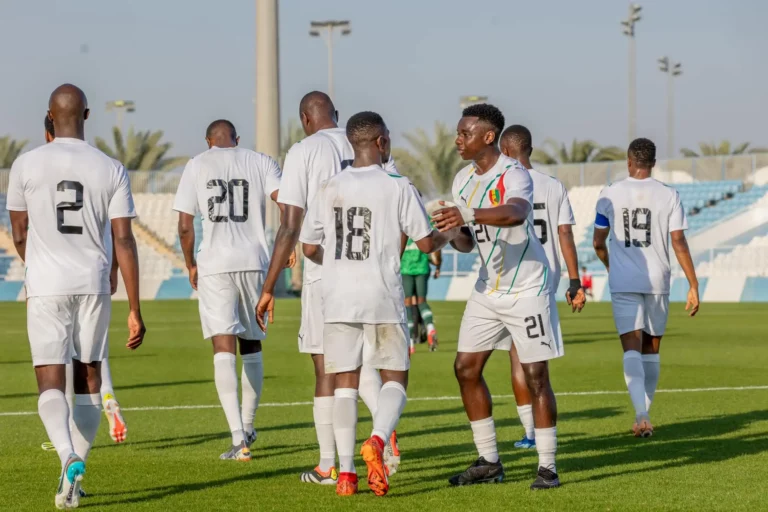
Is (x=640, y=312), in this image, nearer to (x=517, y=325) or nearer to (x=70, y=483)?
(x=517, y=325)

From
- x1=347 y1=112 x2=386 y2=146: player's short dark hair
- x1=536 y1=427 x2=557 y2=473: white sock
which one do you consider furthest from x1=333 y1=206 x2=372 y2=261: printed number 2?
x1=536 y1=427 x2=557 y2=473: white sock

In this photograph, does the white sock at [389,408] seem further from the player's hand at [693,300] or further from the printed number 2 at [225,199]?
the player's hand at [693,300]

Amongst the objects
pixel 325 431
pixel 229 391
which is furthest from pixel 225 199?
pixel 325 431

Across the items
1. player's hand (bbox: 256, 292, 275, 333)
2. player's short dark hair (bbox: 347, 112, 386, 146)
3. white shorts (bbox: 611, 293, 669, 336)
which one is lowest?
white shorts (bbox: 611, 293, 669, 336)

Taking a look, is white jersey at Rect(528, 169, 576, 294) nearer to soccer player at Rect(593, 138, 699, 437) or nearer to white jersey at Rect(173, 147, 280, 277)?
soccer player at Rect(593, 138, 699, 437)

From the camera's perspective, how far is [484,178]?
7.80 m

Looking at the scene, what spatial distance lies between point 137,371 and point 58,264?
10168 mm

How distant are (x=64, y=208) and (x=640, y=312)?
209 inches

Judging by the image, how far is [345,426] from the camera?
24.3ft

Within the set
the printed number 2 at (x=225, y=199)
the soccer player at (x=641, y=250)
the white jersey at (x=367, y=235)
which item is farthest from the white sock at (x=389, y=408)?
the soccer player at (x=641, y=250)

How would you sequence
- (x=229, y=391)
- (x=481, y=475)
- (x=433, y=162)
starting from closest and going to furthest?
(x=481, y=475) < (x=229, y=391) < (x=433, y=162)

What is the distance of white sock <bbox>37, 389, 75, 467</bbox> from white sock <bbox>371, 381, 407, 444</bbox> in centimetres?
172

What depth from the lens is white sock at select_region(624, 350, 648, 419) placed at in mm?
10289

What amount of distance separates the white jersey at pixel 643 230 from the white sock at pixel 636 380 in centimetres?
56
